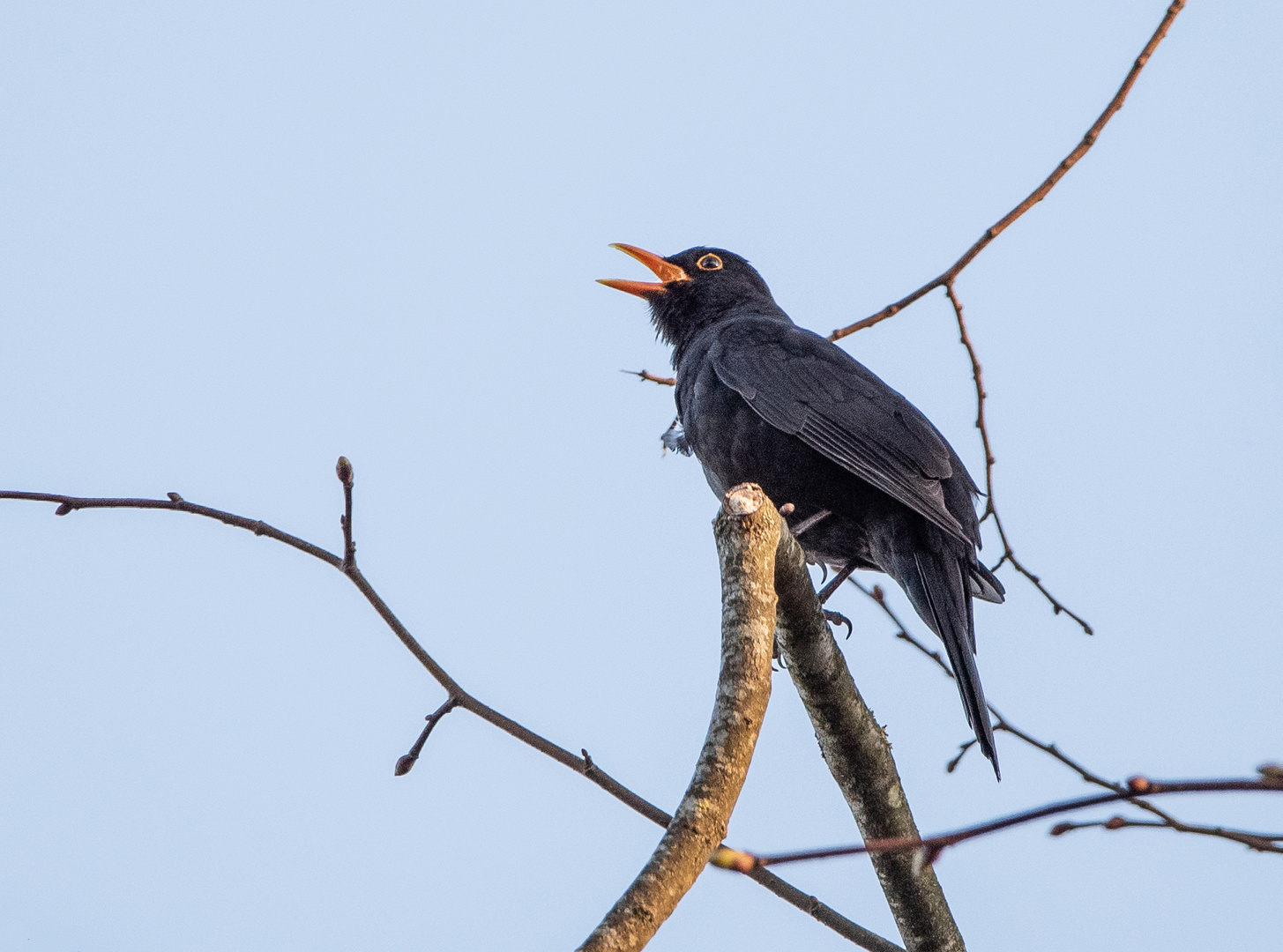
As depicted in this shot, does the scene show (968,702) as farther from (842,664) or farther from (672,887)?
(672,887)

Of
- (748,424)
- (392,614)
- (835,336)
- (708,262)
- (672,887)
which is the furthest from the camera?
(708,262)

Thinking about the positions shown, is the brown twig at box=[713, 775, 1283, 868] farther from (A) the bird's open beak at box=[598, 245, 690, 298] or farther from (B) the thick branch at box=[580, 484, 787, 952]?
(A) the bird's open beak at box=[598, 245, 690, 298]

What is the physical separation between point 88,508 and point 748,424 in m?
2.65

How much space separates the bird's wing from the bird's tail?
0.14m

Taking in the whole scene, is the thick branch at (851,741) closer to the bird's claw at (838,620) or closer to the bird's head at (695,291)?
the bird's claw at (838,620)

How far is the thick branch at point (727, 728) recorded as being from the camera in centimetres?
150

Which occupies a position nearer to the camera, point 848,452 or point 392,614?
point 392,614

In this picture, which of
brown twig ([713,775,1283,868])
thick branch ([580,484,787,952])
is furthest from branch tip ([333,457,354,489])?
brown twig ([713,775,1283,868])

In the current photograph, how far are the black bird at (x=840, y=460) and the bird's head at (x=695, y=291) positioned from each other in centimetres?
64

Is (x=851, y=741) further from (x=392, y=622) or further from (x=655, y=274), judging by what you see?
(x=655, y=274)

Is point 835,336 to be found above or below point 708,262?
below

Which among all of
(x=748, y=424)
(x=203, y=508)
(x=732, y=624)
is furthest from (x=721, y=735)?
(x=748, y=424)

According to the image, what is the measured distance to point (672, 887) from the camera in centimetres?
158

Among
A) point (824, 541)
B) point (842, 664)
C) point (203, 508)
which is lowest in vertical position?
point (203, 508)
